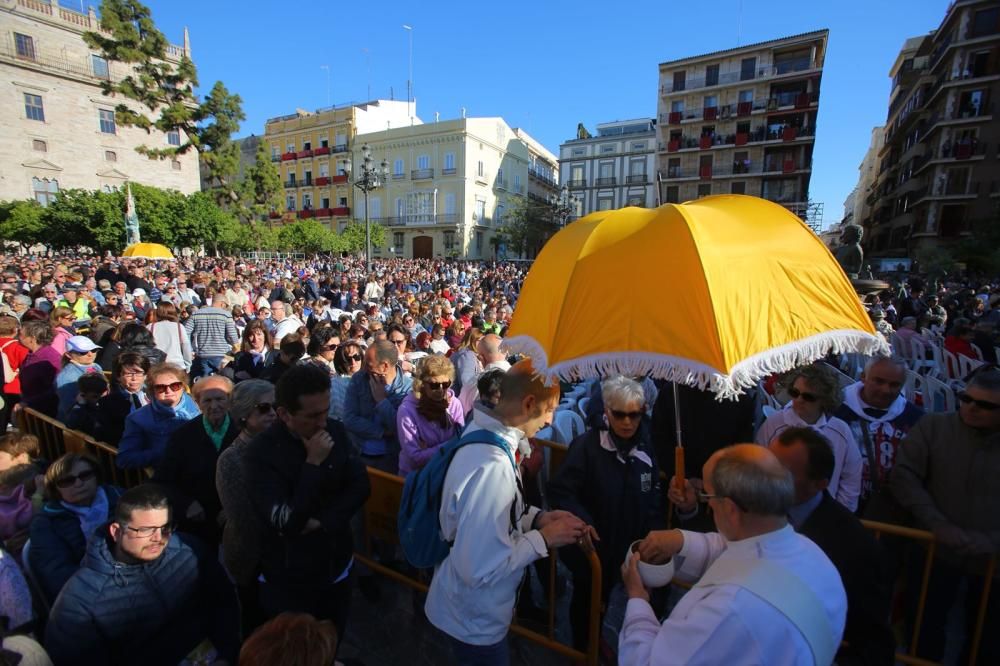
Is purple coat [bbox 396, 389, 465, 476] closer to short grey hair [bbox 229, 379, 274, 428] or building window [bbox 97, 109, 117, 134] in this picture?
short grey hair [bbox 229, 379, 274, 428]

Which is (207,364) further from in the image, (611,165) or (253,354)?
(611,165)

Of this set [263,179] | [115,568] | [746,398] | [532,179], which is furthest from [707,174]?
[115,568]

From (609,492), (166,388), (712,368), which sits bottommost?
(609,492)

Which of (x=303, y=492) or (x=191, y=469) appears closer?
(x=303, y=492)

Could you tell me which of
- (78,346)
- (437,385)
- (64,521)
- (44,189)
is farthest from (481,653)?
(44,189)

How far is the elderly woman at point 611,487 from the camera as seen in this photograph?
8.16ft

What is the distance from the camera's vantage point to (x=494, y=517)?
5.27 feet

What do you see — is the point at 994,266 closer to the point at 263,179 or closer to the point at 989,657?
the point at 989,657

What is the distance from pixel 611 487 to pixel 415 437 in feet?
4.20

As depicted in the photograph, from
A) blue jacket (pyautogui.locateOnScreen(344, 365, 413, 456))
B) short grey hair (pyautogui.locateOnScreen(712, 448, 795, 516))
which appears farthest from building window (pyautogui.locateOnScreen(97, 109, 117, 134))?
short grey hair (pyautogui.locateOnScreen(712, 448, 795, 516))

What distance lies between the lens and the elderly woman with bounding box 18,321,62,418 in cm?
444

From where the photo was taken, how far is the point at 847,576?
1.77m

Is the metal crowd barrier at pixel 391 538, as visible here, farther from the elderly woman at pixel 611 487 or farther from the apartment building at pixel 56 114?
the apartment building at pixel 56 114

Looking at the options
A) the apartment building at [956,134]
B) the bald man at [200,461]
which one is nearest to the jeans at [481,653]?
the bald man at [200,461]
